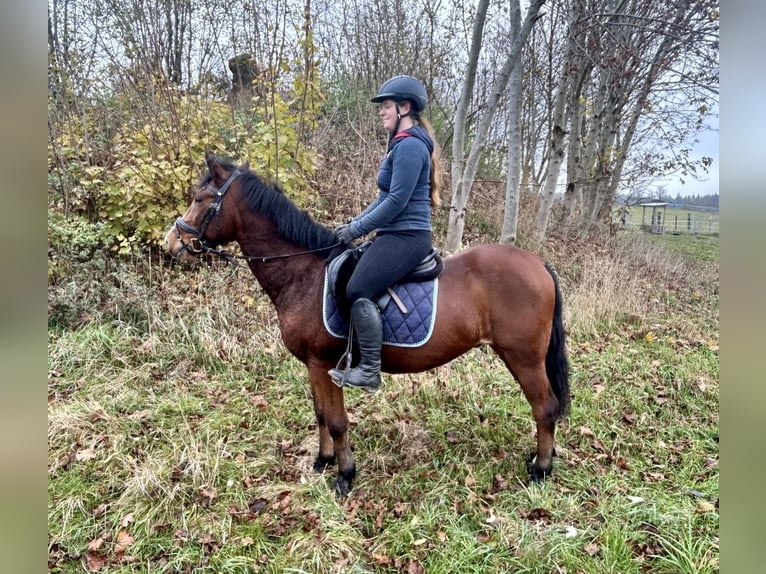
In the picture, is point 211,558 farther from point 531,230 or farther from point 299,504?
point 531,230

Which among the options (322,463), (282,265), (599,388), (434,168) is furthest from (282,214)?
(599,388)

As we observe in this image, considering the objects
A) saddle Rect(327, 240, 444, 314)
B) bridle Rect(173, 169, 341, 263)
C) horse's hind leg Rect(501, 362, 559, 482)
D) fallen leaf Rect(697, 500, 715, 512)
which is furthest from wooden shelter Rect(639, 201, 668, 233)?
bridle Rect(173, 169, 341, 263)

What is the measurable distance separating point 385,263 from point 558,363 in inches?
70.9

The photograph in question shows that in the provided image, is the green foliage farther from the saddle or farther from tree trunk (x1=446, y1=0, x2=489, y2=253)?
the saddle

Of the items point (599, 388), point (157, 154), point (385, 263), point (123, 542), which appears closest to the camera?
point (123, 542)

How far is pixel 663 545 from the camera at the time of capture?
114 inches

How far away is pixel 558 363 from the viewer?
12.2ft

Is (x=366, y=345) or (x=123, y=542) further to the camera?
(x=366, y=345)

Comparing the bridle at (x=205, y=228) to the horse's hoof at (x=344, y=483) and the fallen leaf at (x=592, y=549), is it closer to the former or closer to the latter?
the horse's hoof at (x=344, y=483)

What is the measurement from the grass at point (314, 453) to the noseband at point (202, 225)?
1.81m

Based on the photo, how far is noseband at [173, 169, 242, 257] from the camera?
11.2 ft

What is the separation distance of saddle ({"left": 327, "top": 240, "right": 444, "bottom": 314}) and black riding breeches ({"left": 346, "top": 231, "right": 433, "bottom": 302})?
83mm

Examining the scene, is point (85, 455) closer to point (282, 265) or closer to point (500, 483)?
point (282, 265)
